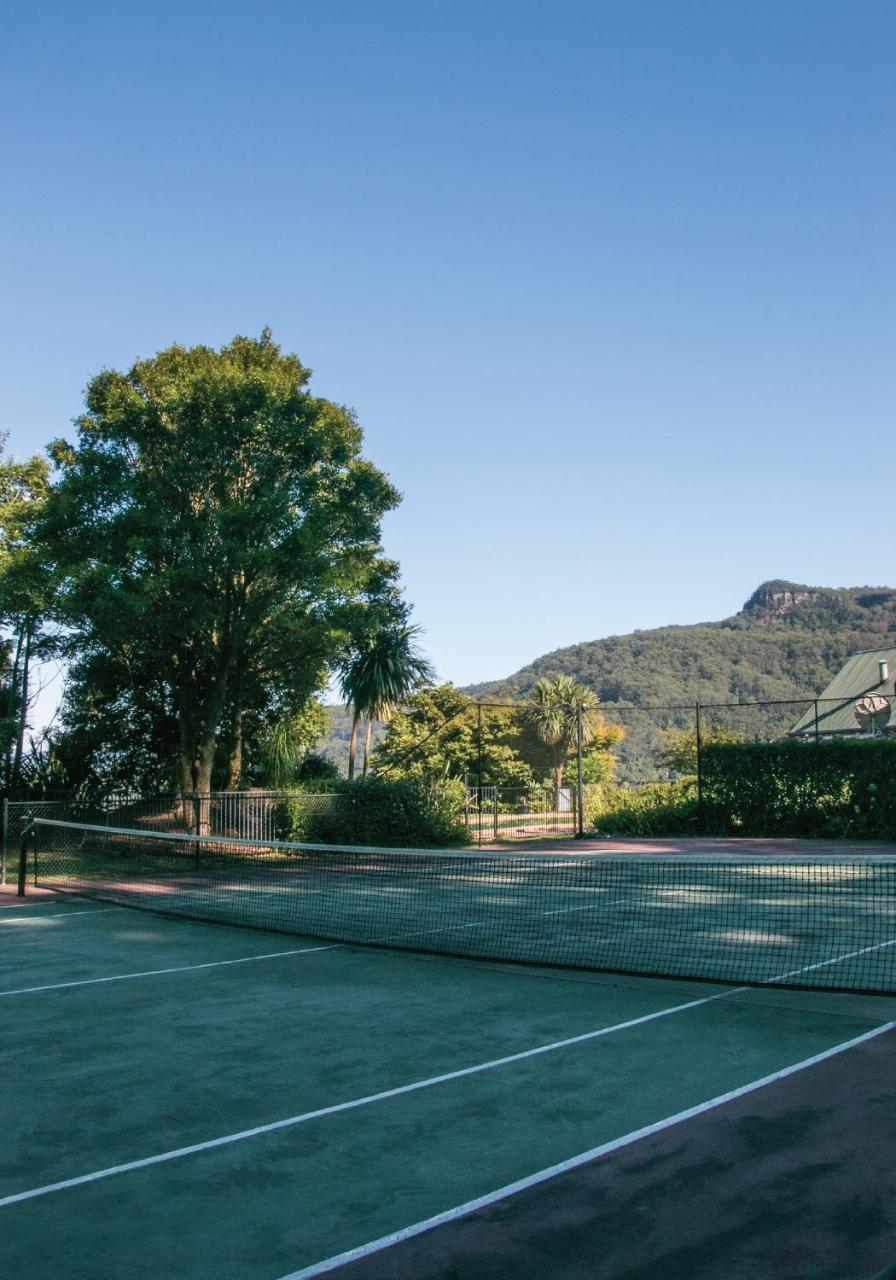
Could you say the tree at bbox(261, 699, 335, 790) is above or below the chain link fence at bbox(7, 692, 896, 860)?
above

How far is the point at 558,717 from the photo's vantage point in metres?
65.0

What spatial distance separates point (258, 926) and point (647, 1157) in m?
8.50

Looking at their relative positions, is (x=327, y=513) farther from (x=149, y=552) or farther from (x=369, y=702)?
(x=369, y=702)

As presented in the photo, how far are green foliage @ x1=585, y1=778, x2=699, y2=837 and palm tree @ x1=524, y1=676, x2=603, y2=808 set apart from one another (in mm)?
29765

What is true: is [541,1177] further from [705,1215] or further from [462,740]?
[462,740]

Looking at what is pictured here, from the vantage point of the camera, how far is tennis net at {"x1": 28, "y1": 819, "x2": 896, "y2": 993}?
32.8 feet

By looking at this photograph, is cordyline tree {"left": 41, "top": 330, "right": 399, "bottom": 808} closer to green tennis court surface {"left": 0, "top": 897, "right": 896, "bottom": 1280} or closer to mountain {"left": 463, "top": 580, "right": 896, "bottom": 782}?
green tennis court surface {"left": 0, "top": 897, "right": 896, "bottom": 1280}

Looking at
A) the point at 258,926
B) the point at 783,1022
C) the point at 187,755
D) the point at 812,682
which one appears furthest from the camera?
the point at 812,682

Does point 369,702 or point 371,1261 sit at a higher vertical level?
point 369,702

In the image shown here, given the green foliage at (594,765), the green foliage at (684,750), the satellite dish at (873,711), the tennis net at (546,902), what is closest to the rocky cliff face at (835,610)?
the green foliage at (594,765)

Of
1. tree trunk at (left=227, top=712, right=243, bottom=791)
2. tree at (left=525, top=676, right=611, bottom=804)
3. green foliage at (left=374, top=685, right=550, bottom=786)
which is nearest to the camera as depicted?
tree trunk at (left=227, top=712, right=243, bottom=791)

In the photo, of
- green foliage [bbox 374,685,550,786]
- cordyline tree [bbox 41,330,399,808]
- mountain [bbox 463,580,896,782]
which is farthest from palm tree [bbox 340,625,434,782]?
mountain [bbox 463,580,896,782]

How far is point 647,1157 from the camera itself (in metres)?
4.87

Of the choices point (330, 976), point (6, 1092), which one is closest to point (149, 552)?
point (330, 976)
